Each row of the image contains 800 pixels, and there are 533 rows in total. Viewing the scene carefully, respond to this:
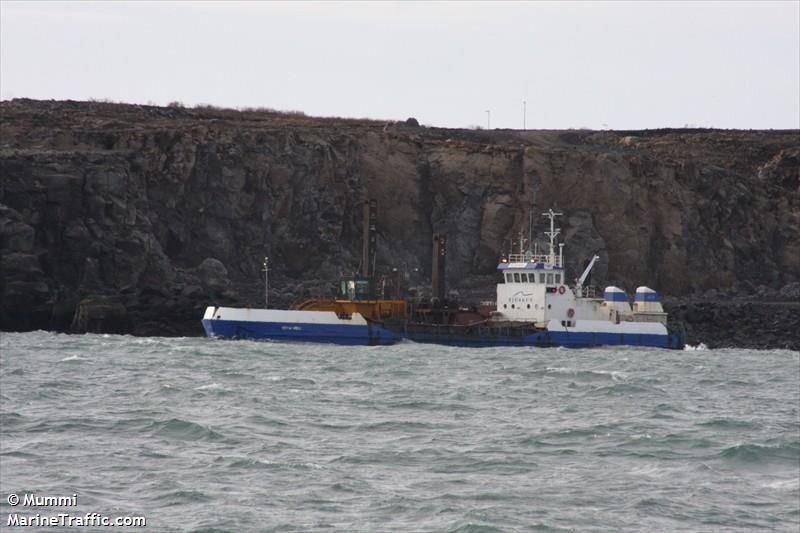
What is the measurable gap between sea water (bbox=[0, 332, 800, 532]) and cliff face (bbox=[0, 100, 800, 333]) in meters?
24.1

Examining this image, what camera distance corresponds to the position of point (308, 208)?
79.4m

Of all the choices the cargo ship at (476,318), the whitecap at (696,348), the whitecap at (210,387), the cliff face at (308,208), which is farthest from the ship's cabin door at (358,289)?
the whitecap at (210,387)

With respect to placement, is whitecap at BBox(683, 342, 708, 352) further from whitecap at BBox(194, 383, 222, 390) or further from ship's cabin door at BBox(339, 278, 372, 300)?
whitecap at BBox(194, 383, 222, 390)

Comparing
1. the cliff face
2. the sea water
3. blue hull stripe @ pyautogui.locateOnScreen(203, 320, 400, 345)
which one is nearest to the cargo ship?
blue hull stripe @ pyautogui.locateOnScreen(203, 320, 400, 345)

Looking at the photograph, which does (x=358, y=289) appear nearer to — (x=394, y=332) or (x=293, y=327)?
(x=394, y=332)

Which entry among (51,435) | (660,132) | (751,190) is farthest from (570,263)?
(51,435)

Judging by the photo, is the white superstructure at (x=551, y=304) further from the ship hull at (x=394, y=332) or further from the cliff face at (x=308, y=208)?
the cliff face at (x=308, y=208)

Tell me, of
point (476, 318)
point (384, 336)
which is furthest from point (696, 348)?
point (384, 336)

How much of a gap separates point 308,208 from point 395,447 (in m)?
54.2

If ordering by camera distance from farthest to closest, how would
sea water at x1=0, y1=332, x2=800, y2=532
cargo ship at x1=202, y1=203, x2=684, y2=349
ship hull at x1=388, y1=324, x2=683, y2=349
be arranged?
ship hull at x1=388, y1=324, x2=683, y2=349 < cargo ship at x1=202, y1=203, x2=684, y2=349 < sea water at x1=0, y1=332, x2=800, y2=532

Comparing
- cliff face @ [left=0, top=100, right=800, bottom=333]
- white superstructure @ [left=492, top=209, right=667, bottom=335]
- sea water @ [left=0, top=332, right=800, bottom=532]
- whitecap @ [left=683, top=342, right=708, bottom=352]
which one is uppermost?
cliff face @ [left=0, top=100, right=800, bottom=333]

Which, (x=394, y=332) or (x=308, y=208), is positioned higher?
(x=308, y=208)

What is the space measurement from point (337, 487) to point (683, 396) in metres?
18.5

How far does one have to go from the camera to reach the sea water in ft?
66.3
